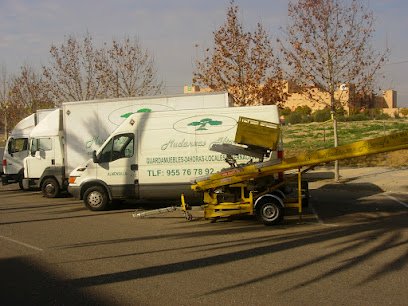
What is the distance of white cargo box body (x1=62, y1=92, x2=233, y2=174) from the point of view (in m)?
15.1

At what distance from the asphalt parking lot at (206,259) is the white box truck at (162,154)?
76 cm

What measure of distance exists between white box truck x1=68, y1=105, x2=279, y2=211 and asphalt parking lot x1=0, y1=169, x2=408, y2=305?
0.76 meters

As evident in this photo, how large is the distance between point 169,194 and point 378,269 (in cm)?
663

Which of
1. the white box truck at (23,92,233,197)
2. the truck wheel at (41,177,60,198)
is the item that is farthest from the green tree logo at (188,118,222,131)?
the truck wheel at (41,177,60,198)

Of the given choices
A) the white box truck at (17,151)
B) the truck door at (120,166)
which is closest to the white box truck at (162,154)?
the truck door at (120,166)

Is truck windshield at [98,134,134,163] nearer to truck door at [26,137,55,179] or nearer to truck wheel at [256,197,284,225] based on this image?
truck wheel at [256,197,284,225]

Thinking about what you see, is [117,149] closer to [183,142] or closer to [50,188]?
[183,142]

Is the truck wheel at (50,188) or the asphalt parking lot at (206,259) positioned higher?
the truck wheel at (50,188)

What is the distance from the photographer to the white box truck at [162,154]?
469 inches

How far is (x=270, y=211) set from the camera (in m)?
9.96

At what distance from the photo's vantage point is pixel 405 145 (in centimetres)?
913

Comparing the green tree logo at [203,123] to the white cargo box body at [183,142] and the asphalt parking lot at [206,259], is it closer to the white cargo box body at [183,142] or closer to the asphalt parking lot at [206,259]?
the white cargo box body at [183,142]

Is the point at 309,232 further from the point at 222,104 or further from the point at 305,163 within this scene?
the point at 222,104

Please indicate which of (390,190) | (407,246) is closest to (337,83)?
(390,190)
